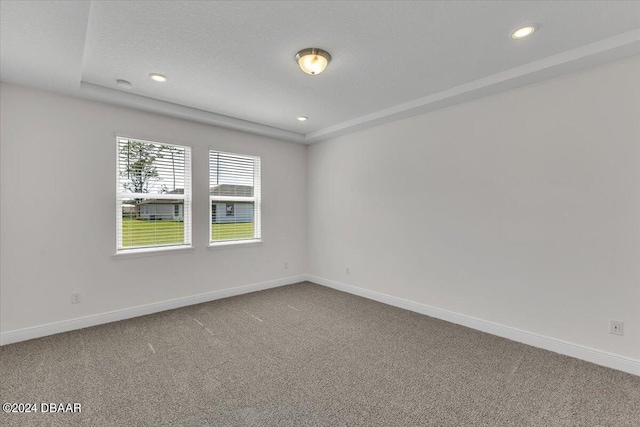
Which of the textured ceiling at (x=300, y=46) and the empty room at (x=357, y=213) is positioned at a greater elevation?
the textured ceiling at (x=300, y=46)

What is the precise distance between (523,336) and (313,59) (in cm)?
332

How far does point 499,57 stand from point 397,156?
166cm

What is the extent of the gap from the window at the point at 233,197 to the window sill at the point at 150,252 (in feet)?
1.43

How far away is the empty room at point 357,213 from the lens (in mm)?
1961

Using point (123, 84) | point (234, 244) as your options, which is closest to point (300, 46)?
point (123, 84)

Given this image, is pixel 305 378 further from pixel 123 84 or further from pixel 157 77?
pixel 123 84

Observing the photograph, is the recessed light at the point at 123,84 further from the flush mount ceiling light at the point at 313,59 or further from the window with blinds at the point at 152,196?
the flush mount ceiling light at the point at 313,59

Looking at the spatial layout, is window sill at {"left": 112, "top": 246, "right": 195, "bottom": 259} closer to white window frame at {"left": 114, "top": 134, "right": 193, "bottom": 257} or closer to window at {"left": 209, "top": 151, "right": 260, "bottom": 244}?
white window frame at {"left": 114, "top": 134, "right": 193, "bottom": 257}

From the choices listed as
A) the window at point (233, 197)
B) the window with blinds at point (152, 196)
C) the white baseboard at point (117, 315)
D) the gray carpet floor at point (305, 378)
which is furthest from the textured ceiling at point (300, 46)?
the gray carpet floor at point (305, 378)

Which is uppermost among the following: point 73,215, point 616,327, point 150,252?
point 73,215

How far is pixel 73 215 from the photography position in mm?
3133

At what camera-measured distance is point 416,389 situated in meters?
2.10

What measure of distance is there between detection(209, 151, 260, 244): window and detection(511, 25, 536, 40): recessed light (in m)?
3.63

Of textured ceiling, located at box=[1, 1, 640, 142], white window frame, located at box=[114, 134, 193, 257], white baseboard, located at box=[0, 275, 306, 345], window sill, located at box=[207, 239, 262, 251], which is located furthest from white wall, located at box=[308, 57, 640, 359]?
white window frame, located at box=[114, 134, 193, 257]
